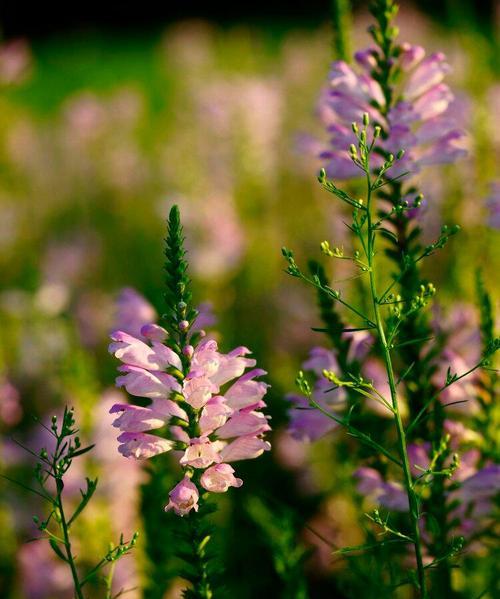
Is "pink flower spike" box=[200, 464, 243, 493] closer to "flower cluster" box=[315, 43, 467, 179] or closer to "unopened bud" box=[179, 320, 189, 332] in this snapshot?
"unopened bud" box=[179, 320, 189, 332]

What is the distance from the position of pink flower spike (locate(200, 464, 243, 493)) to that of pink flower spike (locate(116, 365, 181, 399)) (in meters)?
0.10

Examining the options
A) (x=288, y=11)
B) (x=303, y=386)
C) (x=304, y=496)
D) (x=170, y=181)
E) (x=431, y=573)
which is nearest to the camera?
(x=303, y=386)

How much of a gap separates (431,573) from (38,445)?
3.83 ft

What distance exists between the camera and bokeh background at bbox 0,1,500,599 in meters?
1.80

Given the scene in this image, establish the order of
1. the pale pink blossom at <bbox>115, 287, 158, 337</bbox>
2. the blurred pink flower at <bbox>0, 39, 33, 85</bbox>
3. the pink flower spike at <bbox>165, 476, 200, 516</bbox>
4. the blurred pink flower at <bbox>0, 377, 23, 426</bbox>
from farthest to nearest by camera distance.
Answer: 1. the blurred pink flower at <bbox>0, 39, 33, 85</bbox>
2. the blurred pink flower at <bbox>0, 377, 23, 426</bbox>
3. the pale pink blossom at <bbox>115, 287, 158, 337</bbox>
4. the pink flower spike at <bbox>165, 476, 200, 516</bbox>

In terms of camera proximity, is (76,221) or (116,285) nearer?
(116,285)

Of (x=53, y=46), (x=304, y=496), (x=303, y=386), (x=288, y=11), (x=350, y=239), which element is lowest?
(x=303, y=386)

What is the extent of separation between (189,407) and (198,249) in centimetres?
198

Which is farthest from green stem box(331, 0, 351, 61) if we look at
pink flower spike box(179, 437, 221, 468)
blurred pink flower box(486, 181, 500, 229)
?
pink flower spike box(179, 437, 221, 468)

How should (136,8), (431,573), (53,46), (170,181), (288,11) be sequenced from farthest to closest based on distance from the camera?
1. (136,8)
2. (288,11)
3. (53,46)
4. (170,181)
5. (431,573)

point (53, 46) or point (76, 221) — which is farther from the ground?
point (53, 46)

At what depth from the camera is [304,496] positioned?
7.47ft

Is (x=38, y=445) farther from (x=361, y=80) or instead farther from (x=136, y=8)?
(x=136, y=8)

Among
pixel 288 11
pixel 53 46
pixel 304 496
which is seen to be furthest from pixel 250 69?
pixel 288 11
